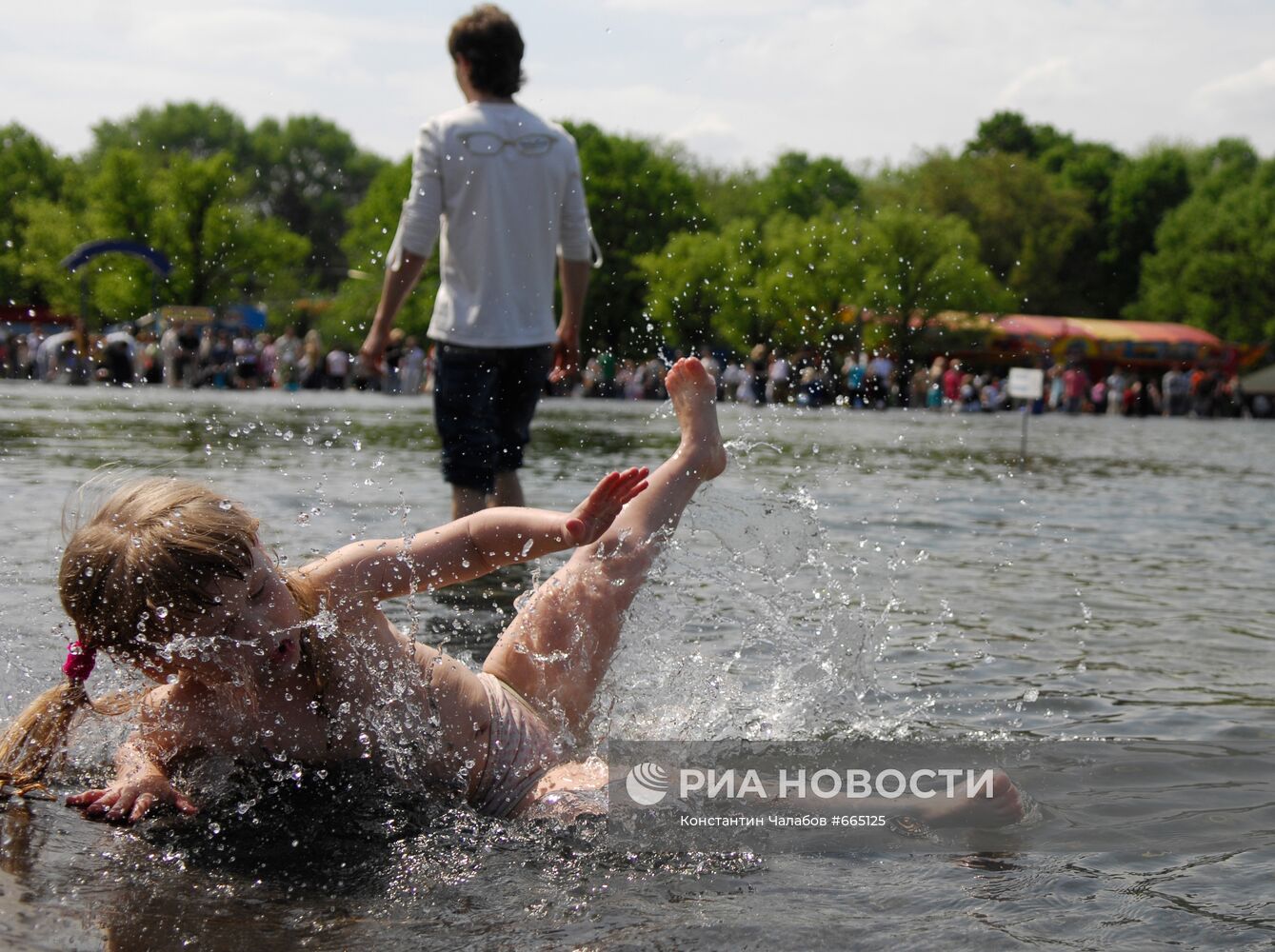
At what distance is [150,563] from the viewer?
300 cm

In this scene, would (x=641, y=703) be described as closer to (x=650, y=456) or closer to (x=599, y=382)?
(x=650, y=456)

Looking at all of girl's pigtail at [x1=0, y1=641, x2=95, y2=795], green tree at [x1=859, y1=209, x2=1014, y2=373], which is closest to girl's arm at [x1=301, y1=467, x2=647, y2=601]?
girl's pigtail at [x1=0, y1=641, x2=95, y2=795]

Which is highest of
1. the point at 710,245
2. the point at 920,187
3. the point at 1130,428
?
the point at 920,187

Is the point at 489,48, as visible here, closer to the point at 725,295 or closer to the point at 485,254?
the point at 485,254

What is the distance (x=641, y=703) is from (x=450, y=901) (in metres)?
1.60

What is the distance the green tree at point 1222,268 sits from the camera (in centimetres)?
7312

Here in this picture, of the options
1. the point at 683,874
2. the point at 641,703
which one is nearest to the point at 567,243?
the point at 641,703

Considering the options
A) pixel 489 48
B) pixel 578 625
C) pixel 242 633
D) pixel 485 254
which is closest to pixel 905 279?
pixel 485 254

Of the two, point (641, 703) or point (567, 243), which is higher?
point (567, 243)

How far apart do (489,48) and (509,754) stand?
3400 millimetres

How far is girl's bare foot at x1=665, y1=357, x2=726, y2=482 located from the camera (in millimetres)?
4285

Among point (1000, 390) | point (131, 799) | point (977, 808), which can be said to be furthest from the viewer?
point (1000, 390)

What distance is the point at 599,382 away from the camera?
4725 centimetres

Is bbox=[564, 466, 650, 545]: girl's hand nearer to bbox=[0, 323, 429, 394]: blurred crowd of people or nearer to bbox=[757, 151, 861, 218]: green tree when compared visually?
bbox=[0, 323, 429, 394]: blurred crowd of people
